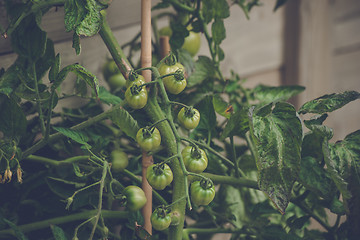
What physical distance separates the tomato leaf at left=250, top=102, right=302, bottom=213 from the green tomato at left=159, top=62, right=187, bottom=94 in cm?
11

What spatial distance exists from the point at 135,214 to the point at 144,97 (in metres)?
0.18

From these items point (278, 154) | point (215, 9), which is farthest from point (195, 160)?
point (215, 9)

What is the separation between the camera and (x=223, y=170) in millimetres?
717

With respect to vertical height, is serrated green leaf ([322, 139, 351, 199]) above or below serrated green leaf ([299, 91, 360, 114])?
below

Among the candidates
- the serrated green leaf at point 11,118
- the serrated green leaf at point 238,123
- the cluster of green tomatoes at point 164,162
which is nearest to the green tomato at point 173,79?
the cluster of green tomatoes at point 164,162

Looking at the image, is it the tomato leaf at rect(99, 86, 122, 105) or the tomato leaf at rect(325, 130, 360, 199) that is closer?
the tomato leaf at rect(325, 130, 360, 199)

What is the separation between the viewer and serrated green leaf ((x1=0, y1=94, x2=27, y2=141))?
0.58 metres

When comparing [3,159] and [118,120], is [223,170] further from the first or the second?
[3,159]

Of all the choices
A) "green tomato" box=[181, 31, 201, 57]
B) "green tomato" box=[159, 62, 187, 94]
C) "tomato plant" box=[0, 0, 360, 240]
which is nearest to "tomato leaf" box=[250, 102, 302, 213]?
"tomato plant" box=[0, 0, 360, 240]

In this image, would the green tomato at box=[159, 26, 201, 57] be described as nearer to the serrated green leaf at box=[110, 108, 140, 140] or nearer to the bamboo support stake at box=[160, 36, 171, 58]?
the bamboo support stake at box=[160, 36, 171, 58]

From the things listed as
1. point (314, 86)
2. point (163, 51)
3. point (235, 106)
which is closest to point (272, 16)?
point (314, 86)

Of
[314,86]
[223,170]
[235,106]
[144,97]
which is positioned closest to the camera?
[144,97]

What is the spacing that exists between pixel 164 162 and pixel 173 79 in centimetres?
12

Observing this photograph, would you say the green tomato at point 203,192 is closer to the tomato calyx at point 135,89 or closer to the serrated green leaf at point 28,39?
the tomato calyx at point 135,89
